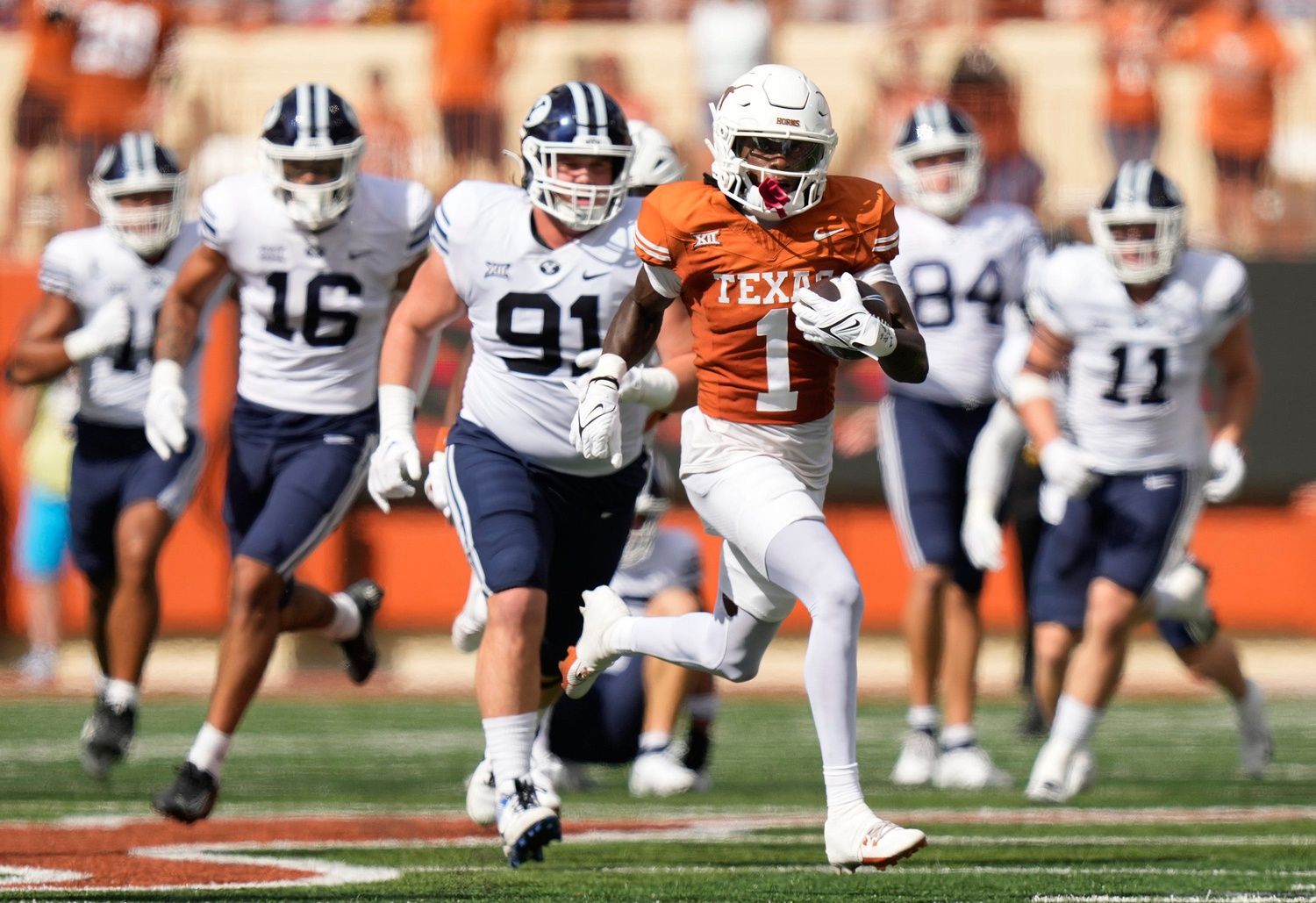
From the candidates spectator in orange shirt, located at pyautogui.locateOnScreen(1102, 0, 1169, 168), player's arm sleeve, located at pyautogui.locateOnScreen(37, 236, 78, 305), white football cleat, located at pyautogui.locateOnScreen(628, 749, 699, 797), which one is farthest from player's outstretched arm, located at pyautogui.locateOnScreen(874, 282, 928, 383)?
spectator in orange shirt, located at pyautogui.locateOnScreen(1102, 0, 1169, 168)

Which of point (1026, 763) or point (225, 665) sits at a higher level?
point (225, 665)

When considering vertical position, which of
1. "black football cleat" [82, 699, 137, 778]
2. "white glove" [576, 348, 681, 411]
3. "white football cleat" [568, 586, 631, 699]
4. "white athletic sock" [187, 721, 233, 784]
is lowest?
"black football cleat" [82, 699, 137, 778]

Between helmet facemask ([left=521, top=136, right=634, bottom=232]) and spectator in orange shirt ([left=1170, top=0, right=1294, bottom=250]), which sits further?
spectator in orange shirt ([left=1170, top=0, right=1294, bottom=250])

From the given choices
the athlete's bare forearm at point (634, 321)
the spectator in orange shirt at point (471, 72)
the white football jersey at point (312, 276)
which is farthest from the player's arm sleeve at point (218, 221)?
the spectator in orange shirt at point (471, 72)

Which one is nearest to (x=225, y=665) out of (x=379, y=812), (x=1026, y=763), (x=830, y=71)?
(x=379, y=812)

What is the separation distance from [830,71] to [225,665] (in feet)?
25.9

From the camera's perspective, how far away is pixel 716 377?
482 centimetres

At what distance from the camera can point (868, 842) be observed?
4.16 metres

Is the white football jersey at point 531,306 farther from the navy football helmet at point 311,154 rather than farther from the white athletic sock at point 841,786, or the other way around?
the white athletic sock at point 841,786

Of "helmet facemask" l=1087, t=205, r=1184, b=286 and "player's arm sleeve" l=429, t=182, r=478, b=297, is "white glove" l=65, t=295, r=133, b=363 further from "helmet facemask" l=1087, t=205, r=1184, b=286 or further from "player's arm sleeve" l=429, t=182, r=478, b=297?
"helmet facemask" l=1087, t=205, r=1184, b=286

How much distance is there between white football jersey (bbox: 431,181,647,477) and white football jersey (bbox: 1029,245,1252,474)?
218cm

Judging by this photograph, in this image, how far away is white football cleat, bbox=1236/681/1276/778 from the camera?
24.1ft

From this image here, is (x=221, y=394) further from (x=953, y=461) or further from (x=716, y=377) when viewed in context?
(x=716, y=377)

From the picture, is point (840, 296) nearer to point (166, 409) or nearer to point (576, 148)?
point (576, 148)
